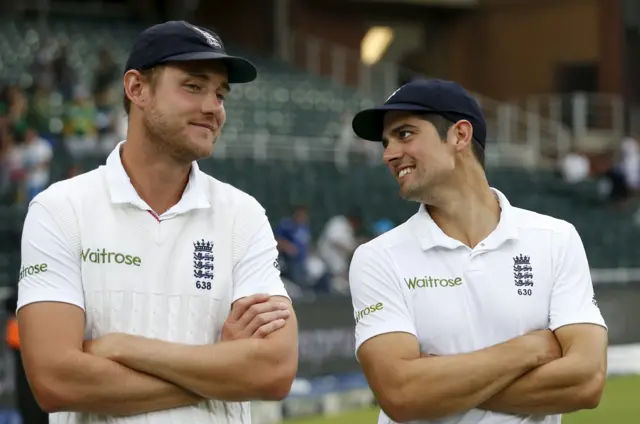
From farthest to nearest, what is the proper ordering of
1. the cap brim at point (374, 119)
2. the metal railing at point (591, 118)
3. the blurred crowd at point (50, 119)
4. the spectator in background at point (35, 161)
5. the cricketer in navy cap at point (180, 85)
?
the metal railing at point (591, 118) → the blurred crowd at point (50, 119) → the spectator in background at point (35, 161) → the cap brim at point (374, 119) → the cricketer in navy cap at point (180, 85)

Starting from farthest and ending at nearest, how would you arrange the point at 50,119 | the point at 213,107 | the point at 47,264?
the point at 50,119
the point at 213,107
the point at 47,264

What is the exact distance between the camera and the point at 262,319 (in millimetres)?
4020

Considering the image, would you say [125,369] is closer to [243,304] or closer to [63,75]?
[243,304]

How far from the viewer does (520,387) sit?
13.6 ft

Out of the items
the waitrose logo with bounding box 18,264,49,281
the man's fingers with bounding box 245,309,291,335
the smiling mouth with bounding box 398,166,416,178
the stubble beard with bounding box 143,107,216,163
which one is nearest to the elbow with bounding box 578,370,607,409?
the smiling mouth with bounding box 398,166,416,178

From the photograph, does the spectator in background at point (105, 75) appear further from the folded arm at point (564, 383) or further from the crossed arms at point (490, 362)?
the folded arm at point (564, 383)

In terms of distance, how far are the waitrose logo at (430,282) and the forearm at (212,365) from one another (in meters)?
0.60

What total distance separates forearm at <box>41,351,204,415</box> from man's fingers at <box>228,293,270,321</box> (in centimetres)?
29

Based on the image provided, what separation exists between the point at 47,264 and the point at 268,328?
70 cm

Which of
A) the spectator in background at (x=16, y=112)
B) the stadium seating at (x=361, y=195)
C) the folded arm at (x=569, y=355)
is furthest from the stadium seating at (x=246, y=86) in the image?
the folded arm at (x=569, y=355)

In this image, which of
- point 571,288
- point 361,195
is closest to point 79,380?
point 571,288

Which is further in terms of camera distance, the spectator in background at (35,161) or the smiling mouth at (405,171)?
the spectator in background at (35,161)

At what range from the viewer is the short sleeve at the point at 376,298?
4273 millimetres

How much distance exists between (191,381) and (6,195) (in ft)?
36.5
